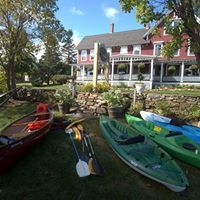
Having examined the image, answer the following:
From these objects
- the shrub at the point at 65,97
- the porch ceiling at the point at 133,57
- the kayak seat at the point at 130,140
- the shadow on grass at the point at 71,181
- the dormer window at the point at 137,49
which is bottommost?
the shadow on grass at the point at 71,181

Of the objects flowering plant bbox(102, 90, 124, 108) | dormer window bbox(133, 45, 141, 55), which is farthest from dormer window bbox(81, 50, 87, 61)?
flowering plant bbox(102, 90, 124, 108)

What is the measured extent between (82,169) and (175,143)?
8.39 ft

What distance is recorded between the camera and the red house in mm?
24623

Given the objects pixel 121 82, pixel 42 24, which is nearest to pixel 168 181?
pixel 42 24

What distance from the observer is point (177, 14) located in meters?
8.00

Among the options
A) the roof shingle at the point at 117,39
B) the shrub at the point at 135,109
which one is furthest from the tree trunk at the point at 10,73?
the roof shingle at the point at 117,39

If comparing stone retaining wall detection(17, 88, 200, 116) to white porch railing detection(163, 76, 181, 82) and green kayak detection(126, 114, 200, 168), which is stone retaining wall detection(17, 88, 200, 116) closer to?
green kayak detection(126, 114, 200, 168)

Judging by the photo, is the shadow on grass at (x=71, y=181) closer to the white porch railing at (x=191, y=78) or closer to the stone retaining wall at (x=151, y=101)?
the stone retaining wall at (x=151, y=101)

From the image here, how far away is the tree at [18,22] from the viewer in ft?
42.1

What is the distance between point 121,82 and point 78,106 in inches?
596

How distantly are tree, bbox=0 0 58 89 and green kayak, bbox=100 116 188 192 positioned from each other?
8.84 m

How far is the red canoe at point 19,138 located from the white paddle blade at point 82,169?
1339 millimetres

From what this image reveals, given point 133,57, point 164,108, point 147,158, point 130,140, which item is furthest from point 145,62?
point 147,158

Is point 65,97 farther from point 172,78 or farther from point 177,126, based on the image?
point 172,78
